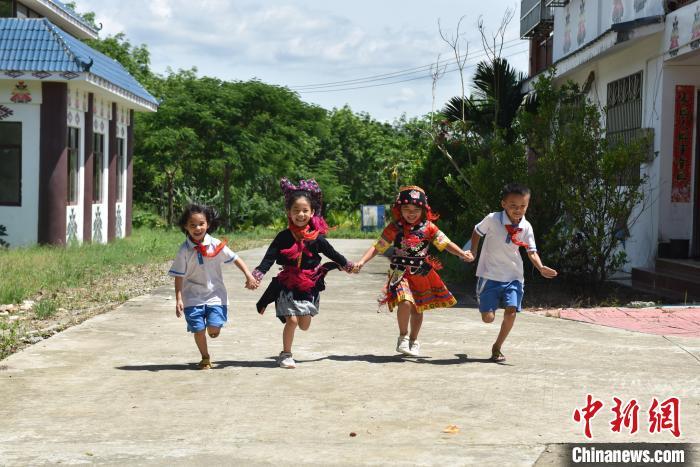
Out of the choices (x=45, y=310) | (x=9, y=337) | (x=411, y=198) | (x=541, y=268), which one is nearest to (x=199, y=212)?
(x=411, y=198)

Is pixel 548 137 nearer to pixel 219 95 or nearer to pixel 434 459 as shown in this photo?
pixel 434 459

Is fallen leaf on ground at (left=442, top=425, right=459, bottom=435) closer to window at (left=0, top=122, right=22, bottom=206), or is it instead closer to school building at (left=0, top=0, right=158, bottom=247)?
school building at (left=0, top=0, right=158, bottom=247)

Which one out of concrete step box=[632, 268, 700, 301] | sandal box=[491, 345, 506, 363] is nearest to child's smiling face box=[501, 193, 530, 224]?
sandal box=[491, 345, 506, 363]

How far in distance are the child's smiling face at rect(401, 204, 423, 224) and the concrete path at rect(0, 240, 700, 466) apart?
118cm

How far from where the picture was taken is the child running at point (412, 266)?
27.3 ft

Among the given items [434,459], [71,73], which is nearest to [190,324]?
[434,459]

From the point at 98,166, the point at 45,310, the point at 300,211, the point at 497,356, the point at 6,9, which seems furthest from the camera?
the point at 98,166

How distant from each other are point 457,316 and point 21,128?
1203 centimetres

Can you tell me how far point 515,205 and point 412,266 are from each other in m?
1.01

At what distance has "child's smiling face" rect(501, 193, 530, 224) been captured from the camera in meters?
8.29

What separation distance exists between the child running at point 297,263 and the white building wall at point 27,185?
13.0 m

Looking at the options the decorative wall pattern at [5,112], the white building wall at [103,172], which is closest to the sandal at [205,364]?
the decorative wall pattern at [5,112]

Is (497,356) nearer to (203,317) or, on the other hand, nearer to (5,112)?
(203,317)

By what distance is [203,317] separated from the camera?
789 cm
